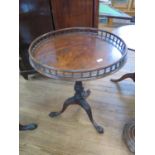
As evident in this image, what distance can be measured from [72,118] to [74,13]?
1.01 meters

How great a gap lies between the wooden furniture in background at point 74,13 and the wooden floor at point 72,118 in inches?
25.9

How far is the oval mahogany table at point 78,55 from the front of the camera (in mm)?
1101

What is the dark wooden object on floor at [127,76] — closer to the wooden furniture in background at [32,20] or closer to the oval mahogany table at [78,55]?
the oval mahogany table at [78,55]

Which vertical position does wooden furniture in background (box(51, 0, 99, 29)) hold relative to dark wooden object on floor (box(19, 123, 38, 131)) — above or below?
above

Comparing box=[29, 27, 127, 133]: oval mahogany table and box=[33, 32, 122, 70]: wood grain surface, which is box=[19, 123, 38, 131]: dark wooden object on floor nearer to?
box=[29, 27, 127, 133]: oval mahogany table

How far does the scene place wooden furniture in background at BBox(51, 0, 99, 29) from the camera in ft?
5.85

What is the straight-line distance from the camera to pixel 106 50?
134 centimetres

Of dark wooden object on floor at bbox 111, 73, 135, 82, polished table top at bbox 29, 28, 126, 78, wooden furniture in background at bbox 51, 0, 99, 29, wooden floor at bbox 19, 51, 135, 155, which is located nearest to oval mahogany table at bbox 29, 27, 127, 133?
polished table top at bbox 29, 28, 126, 78

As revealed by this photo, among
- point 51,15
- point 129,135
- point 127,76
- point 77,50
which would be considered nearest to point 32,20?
point 51,15

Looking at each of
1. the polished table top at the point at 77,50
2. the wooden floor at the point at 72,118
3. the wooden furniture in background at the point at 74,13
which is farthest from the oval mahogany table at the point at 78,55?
the wooden furniture in background at the point at 74,13

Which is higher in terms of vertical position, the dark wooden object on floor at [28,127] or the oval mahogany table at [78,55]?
the oval mahogany table at [78,55]

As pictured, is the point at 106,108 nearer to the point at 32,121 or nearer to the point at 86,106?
the point at 86,106
